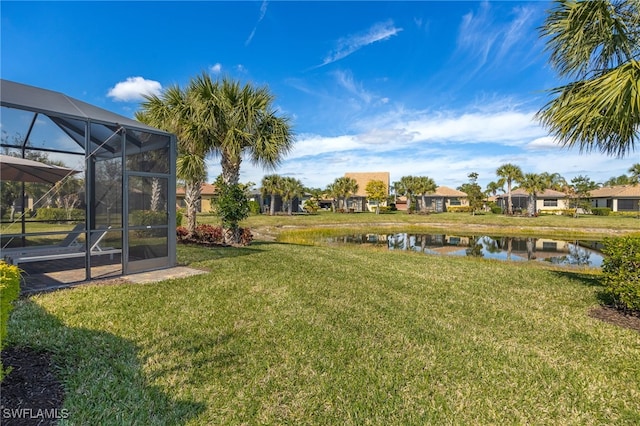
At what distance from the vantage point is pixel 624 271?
4938 millimetres

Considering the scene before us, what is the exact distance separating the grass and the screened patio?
138cm

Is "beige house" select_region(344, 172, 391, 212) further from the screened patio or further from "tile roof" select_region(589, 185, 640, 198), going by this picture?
the screened patio

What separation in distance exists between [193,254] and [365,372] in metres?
7.24

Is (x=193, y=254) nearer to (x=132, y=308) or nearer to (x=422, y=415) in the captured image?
(x=132, y=308)

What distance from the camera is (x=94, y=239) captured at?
6.60m

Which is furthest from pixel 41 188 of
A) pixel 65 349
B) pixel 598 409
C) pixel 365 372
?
pixel 598 409

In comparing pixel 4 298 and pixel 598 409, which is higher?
pixel 4 298

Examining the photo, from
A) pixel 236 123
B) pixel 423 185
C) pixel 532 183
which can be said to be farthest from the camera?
pixel 423 185

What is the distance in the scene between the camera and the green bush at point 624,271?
189 inches

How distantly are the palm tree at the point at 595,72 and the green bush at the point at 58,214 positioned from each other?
10921 millimetres

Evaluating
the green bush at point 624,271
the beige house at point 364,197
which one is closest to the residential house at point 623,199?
the beige house at point 364,197

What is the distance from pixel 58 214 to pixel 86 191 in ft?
11.4

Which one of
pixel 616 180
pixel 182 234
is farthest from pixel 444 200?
pixel 616 180

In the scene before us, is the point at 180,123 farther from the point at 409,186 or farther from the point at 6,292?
the point at 409,186
